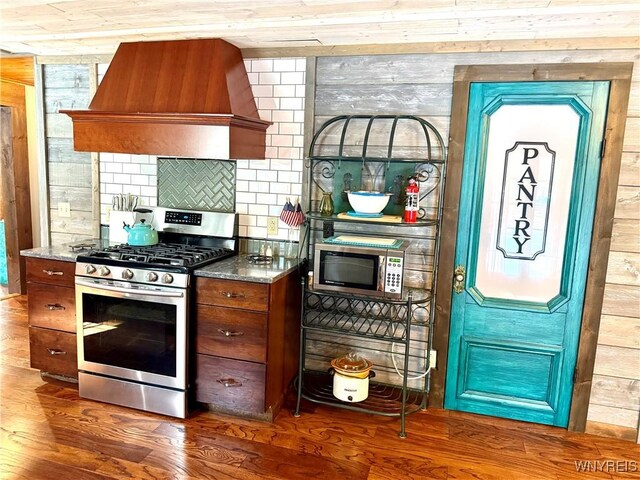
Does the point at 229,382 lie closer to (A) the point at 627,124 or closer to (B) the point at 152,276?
(B) the point at 152,276

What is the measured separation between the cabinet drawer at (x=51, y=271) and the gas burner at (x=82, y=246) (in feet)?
0.60

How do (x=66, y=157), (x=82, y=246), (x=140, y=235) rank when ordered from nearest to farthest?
(x=140, y=235)
(x=82, y=246)
(x=66, y=157)

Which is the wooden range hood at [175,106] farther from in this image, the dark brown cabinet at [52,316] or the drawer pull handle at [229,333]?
the drawer pull handle at [229,333]

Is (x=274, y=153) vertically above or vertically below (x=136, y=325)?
above

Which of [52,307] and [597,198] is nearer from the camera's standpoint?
[597,198]

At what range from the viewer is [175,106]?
2697mm

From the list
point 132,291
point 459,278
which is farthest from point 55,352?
point 459,278

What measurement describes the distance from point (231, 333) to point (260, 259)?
0.54m

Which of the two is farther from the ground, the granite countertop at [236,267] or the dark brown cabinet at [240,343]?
the granite countertop at [236,267]

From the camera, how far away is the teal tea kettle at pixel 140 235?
303 centimetres

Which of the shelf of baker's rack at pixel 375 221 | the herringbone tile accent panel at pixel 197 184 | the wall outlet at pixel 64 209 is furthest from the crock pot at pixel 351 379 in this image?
the wall outlet at pixel 64 209

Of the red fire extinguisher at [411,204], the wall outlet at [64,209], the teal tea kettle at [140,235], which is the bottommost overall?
the teal tea kettle at [140,235]

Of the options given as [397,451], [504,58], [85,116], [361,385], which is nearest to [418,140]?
[504,58]

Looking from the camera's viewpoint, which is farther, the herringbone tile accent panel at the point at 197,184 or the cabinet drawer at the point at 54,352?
the herringbone tile accent panel at the point at 197,184
